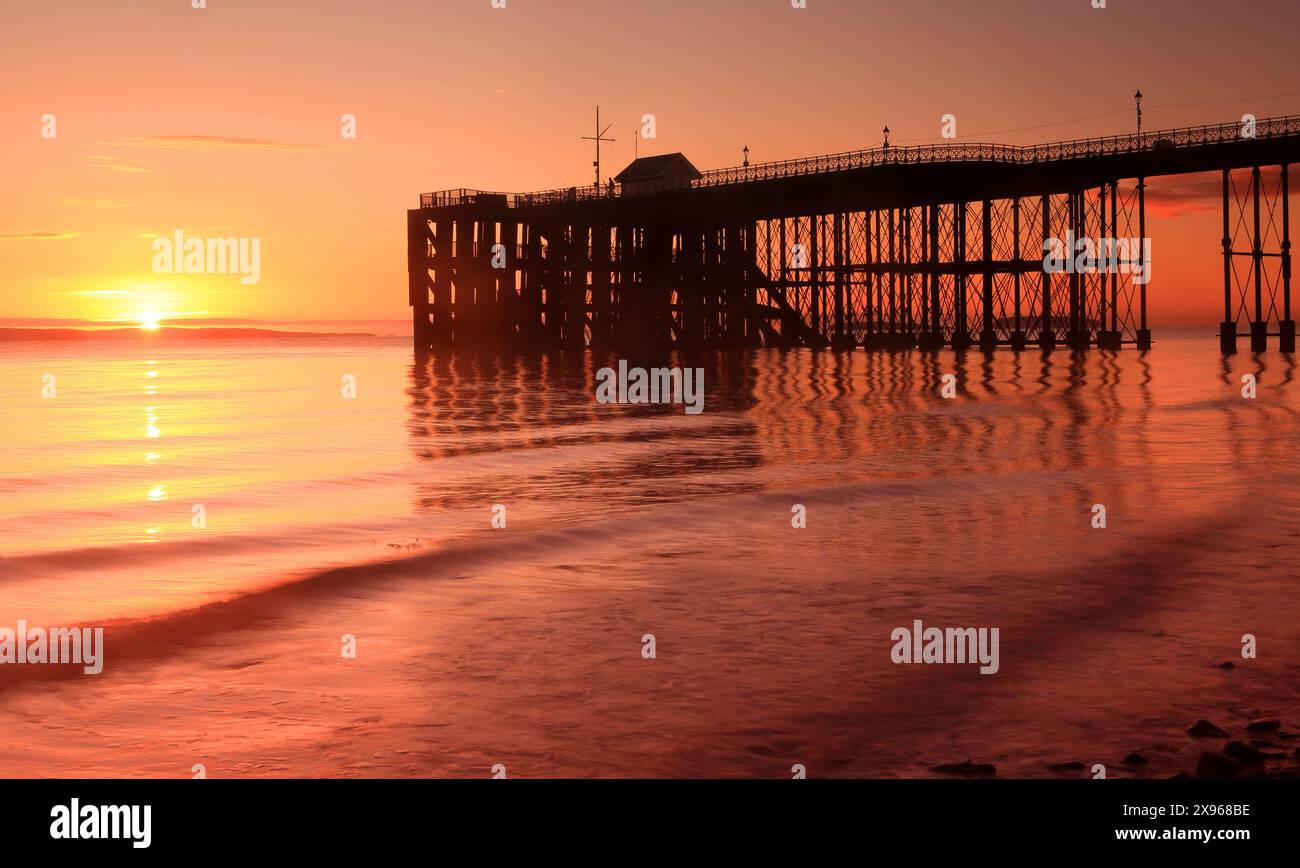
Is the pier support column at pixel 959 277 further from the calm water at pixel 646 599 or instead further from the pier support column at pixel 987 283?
the calm water at pixel 646 599

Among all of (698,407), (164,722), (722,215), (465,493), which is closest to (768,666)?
(164,722)

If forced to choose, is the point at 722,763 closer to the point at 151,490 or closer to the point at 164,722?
the point at 164,722

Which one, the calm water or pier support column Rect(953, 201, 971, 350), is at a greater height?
pier support column Rect(953, 201, 971, 350)

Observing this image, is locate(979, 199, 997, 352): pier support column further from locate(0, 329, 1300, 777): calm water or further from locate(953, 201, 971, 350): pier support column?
locate(0, 329, 1300, 777): calm water

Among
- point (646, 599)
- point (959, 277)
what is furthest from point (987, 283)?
point (646, 599)

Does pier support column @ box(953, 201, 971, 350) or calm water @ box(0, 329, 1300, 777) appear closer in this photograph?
calm water @ box(0, 329, 1300, 777)

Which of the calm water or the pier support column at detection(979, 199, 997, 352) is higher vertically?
the pier support column at detection(979, 199, 997, 352)

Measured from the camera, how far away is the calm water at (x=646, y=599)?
7461mm

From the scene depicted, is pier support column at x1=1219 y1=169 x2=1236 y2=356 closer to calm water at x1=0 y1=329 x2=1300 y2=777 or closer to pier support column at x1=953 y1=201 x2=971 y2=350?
pier support column at x1=953 y1=201 x2=971 y2=350

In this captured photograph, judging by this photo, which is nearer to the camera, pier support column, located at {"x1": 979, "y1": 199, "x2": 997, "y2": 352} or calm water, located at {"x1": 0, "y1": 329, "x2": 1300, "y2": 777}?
calm water, located at {"x1": 0, "y1": 329, "x2": 1300, "y2": 777}

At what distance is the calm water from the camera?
24.5 ft

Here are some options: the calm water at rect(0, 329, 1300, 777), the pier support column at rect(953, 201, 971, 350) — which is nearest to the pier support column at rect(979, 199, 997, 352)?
the pier support column at rect(953, 201, 971, 350)

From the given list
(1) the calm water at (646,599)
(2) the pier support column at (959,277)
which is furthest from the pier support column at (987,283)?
(1) the calm water at (646,599)

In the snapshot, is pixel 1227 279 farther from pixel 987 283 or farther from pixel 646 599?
pixel 646 599
